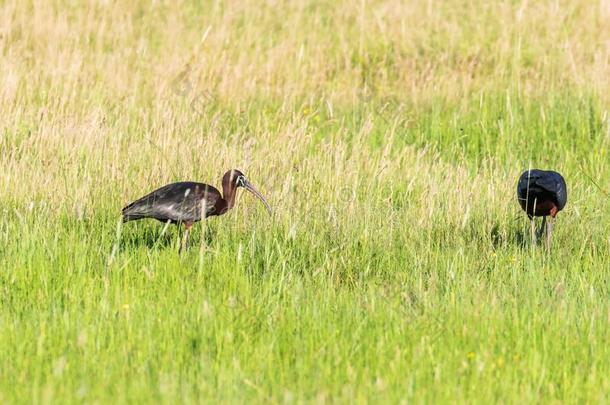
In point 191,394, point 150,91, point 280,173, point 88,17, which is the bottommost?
point 191,394

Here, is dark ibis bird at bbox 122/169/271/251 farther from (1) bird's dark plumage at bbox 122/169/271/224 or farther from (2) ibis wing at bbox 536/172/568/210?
(2) ibis wing at bbox 536/172/568/210

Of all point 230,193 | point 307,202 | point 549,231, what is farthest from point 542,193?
point 230,193

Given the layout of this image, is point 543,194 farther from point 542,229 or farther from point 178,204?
point 178,204

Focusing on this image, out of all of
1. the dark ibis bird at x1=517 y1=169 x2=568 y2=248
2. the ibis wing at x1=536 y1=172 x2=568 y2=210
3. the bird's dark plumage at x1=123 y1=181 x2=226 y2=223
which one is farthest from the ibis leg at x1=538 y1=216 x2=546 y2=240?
the bird's dark plumage at x1=123 y1=181 x2=226 y2=223

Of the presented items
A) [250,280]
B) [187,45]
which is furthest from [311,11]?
[250,280]

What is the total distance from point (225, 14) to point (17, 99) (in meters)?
3.73

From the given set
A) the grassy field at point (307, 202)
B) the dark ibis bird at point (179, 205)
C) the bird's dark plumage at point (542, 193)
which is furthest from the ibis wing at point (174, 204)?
the bird's dark plumage at point (542, 193)

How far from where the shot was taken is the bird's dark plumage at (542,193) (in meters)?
7.24

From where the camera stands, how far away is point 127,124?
9.45 metres

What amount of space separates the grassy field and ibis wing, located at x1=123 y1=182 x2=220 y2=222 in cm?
17

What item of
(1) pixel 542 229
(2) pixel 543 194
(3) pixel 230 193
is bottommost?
(1) pixel 542 229

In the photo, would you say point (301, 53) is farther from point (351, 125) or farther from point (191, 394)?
point (191, 394)

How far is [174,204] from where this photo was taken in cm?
688

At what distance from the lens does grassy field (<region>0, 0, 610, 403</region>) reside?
4.93m
